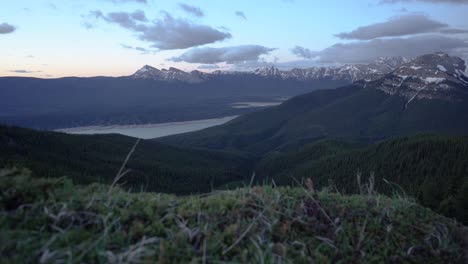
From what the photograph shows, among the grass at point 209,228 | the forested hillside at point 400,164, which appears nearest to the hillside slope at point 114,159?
the forested hillside at point 400,164

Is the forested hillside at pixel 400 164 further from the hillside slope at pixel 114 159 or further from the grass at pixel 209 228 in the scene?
the grass at pixel 209 228

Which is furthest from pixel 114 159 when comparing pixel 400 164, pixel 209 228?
pixel 209 228

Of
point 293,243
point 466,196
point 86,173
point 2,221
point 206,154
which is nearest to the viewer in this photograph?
point 2,221

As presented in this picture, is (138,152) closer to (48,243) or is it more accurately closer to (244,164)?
(244,164)

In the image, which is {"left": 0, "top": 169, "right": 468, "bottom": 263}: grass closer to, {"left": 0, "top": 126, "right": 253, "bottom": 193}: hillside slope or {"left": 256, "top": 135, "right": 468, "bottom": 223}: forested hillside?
{"left": 256, "top": 135, "right": 468, "bottom": 223}: forested hillside

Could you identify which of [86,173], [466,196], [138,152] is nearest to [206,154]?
[138,152]

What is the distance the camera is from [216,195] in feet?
13.8

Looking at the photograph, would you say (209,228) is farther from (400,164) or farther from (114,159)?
(114,159)

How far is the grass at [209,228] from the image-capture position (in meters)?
2.87

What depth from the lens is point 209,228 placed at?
11.0 feet

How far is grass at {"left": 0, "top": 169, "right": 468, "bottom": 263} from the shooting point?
287 centimetres

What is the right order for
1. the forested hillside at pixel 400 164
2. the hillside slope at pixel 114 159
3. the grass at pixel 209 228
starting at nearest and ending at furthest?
1. the grass at pixel 209 228
2. the forested hillside at pixel 400 164
3. the hillside slope at pixel 114 159

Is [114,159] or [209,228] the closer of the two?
[209,228]

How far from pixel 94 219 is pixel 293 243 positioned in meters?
1.94
